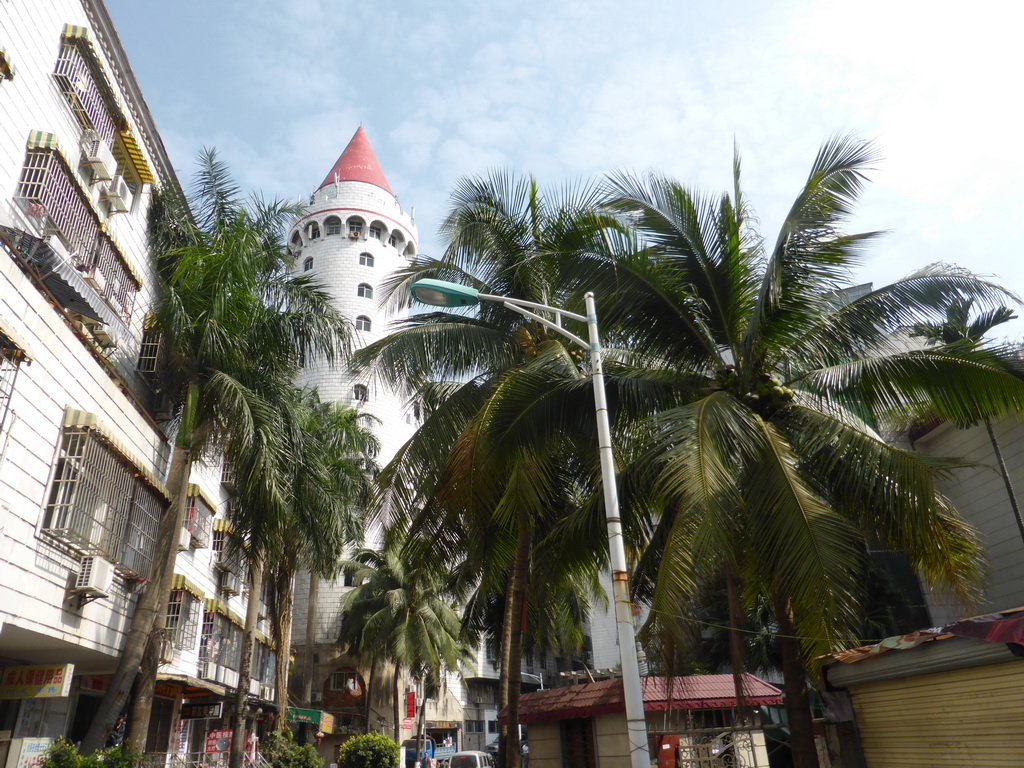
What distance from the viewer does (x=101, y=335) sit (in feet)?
48.8

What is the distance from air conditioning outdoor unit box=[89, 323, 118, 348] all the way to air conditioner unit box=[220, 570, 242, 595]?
524 inches

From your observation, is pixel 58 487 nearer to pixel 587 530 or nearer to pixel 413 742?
pixel 587 530

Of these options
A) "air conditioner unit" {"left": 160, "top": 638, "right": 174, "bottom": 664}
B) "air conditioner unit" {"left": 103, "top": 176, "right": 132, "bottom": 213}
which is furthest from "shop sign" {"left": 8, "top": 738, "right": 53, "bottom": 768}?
"air conditioner unit" {"left": 103, "top": 176, "right": 132, "bottom": 213}

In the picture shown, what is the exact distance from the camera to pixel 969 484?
26.2 metres

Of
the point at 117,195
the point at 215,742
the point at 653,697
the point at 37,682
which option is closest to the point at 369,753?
the point at 215,742

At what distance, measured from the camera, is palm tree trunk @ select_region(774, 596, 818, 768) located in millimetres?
9719

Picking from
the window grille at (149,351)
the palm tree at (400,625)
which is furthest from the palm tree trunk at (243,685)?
the palm tree at (400,625)

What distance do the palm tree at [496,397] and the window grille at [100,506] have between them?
4.79 meters

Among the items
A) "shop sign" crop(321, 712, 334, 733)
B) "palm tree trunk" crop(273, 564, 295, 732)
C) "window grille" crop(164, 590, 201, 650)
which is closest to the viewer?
"window grille" crop(164, 590, 201, 650)

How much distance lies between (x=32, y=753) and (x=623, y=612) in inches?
375

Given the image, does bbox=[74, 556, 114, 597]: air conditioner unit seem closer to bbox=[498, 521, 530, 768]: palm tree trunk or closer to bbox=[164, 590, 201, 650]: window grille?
bbox=[164, 590, 201, 650]: window grille

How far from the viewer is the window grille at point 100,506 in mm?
11859

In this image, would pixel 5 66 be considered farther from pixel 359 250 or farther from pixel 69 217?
pixel 359 250

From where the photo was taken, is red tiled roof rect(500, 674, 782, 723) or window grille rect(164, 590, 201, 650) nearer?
red tiled roof rect(500, 674, 782, 723)
